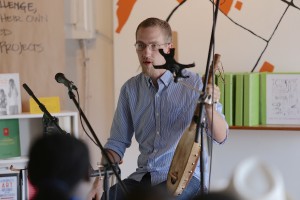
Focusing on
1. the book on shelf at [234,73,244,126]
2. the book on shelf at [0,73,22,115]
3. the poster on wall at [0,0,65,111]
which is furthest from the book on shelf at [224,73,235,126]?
the book on shelf at [0,73,22,115]

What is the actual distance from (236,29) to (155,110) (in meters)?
0.92

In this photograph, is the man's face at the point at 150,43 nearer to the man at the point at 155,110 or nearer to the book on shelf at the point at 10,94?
the man at the point at 155,110

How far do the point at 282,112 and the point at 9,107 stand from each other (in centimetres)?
148

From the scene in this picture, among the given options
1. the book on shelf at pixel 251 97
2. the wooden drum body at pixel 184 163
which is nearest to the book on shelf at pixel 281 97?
the book on shelf at pixel 251 97

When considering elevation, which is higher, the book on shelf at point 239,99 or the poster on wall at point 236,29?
the poster on wall at point 236,29

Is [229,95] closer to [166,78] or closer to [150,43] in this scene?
[166,78]

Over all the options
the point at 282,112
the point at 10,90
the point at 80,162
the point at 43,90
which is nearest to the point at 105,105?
the point at 43,90

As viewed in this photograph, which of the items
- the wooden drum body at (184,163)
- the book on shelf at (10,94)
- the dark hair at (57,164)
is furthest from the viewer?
the book on shelf at (10,94)

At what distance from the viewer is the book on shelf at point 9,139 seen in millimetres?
2861

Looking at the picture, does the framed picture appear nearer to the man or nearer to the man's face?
the man

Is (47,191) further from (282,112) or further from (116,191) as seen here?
(282,112)

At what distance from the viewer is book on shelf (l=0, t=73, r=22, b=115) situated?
2.82 metres

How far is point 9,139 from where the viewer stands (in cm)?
288

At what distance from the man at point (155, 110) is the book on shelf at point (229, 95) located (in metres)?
0.61
